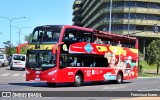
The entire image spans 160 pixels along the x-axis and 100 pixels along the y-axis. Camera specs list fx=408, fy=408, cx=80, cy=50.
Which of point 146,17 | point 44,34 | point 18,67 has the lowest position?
point 18,67

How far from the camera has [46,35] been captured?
989 inches

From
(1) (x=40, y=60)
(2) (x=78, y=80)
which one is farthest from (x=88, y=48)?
(1) (x=40, y=60)

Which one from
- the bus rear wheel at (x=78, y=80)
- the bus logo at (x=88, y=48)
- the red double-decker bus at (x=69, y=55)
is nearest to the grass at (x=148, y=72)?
the red double-decker bus at (x=69, y=55)

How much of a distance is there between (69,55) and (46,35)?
6.18ft

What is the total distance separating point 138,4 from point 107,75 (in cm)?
7327

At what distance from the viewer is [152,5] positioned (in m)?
103

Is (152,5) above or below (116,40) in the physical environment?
above

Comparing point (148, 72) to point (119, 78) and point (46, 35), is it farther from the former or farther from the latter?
point (46, 35)

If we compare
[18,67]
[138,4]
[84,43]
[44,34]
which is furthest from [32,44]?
[138,4]

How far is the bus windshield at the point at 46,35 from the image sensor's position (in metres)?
24.7

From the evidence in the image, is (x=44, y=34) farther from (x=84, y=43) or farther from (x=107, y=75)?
(x=107, y=75)

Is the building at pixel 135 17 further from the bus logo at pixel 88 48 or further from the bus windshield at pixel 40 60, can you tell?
the bus windshield at pixel 40 60

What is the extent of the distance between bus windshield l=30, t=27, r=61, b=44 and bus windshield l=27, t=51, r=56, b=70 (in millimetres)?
760

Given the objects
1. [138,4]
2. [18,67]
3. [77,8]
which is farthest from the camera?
[77,8]
